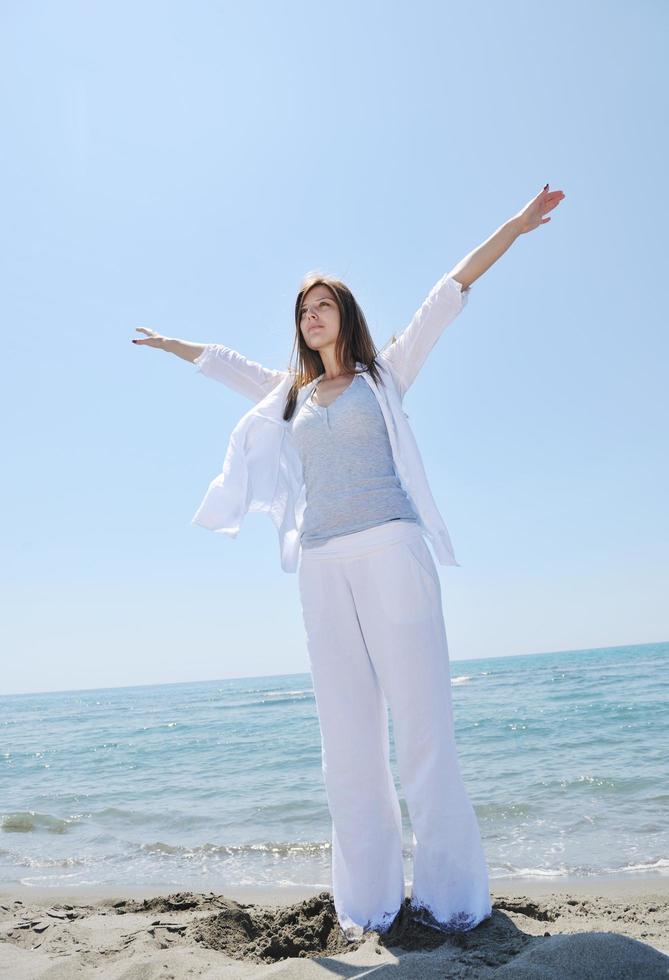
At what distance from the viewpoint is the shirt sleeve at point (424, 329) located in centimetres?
295

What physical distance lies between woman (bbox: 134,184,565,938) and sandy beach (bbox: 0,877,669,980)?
0.18 meters

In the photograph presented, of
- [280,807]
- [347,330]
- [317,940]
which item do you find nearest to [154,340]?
[347,330]

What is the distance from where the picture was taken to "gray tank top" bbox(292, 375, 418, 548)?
2.87m

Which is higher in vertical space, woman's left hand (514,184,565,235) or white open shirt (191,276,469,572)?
woman's left hand (514,184,565,235)

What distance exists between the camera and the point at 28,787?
911cm

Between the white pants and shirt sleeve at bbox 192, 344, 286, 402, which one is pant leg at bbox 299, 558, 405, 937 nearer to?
the white pants

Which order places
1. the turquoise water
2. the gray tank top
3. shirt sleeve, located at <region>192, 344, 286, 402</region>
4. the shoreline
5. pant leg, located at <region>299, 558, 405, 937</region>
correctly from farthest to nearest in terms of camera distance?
the turquoise water → the shoreline → shirt sleeve, located at <region>192, 344, 286, 402</region> → the gray tank top → pant leg, located at <region>299, 558, 405, 937</region>

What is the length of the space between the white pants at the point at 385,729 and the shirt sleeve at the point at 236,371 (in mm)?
961

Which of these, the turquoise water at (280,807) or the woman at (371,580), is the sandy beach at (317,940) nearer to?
the woman at (371,580)

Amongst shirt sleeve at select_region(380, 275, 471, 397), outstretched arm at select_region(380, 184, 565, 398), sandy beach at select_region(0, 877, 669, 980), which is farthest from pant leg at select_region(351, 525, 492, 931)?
outstretched arm at select_region(380, 184, 565, 398)

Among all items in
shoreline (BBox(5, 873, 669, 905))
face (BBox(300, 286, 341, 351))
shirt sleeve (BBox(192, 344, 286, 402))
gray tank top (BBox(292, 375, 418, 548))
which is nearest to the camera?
gray tank top (BBox(292, 375, 418, 548))

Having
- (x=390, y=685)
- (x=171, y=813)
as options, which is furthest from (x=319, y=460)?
(x=171, y=813)

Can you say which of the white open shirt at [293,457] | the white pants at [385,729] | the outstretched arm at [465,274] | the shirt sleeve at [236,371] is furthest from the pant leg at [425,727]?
the shirt sleeve at [236,371]

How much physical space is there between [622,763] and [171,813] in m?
4.71
